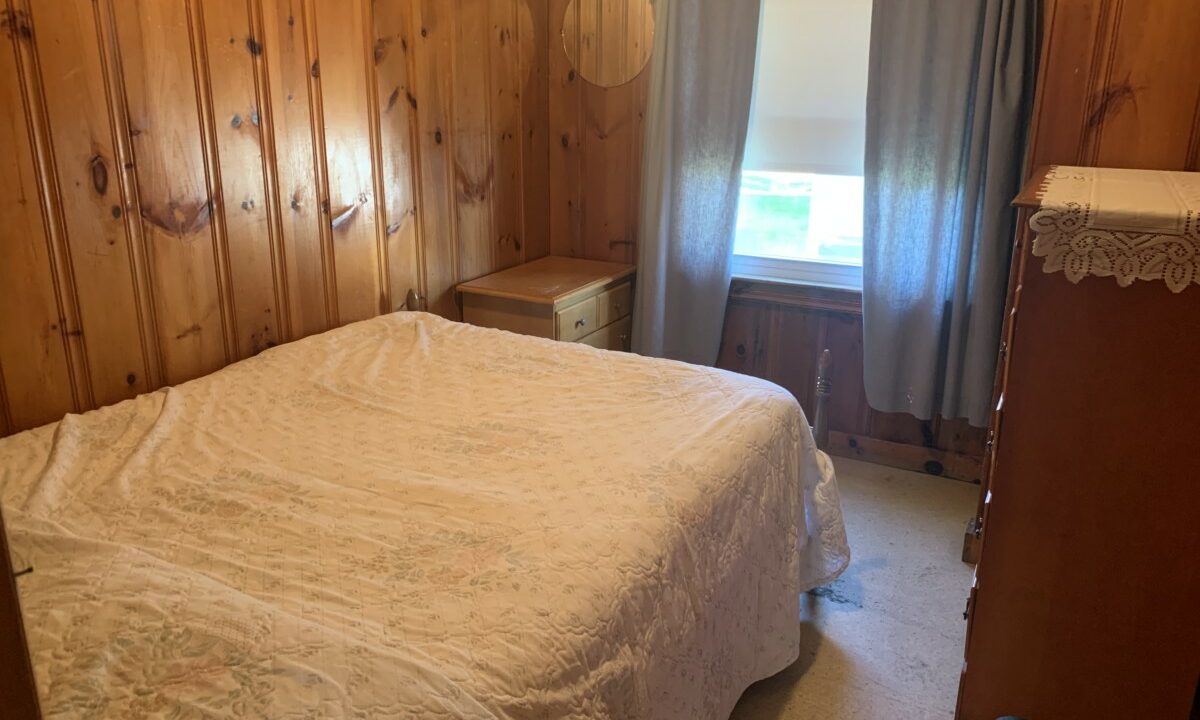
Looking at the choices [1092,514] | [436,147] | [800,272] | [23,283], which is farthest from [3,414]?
[800,272]

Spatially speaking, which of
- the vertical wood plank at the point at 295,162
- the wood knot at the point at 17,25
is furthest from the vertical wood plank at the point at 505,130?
the wood knot at the point at 17,25

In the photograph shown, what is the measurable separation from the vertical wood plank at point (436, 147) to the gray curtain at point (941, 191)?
4.93ft

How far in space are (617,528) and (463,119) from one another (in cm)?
208

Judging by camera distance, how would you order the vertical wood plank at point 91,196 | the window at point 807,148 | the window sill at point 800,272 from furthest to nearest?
the window sill at point 800,272
the window at point 807,148
the vertical wood plank at point 91,196

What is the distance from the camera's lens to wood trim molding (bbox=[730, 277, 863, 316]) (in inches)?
130

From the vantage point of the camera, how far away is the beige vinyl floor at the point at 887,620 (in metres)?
2.06

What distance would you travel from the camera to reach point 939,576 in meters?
2.61

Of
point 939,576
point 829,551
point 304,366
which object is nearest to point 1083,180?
point 829,551

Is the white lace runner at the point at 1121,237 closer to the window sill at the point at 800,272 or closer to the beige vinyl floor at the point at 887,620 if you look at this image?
the beige vinyl floor at the point at 887,620

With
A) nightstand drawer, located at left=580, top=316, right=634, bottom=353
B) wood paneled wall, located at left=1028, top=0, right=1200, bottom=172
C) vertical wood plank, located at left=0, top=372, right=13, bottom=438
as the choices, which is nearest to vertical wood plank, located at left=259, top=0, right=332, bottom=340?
vertical wood plank, located at left=0, top=372, right=13, bottom=438

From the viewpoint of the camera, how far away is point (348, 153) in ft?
8.55

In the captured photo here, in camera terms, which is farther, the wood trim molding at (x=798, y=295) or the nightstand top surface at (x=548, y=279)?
the wood trim molding at (x=798, y=295)

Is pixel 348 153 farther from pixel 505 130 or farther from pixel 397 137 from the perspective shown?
pixel 505 130

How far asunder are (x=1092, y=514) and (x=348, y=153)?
2.20 m
